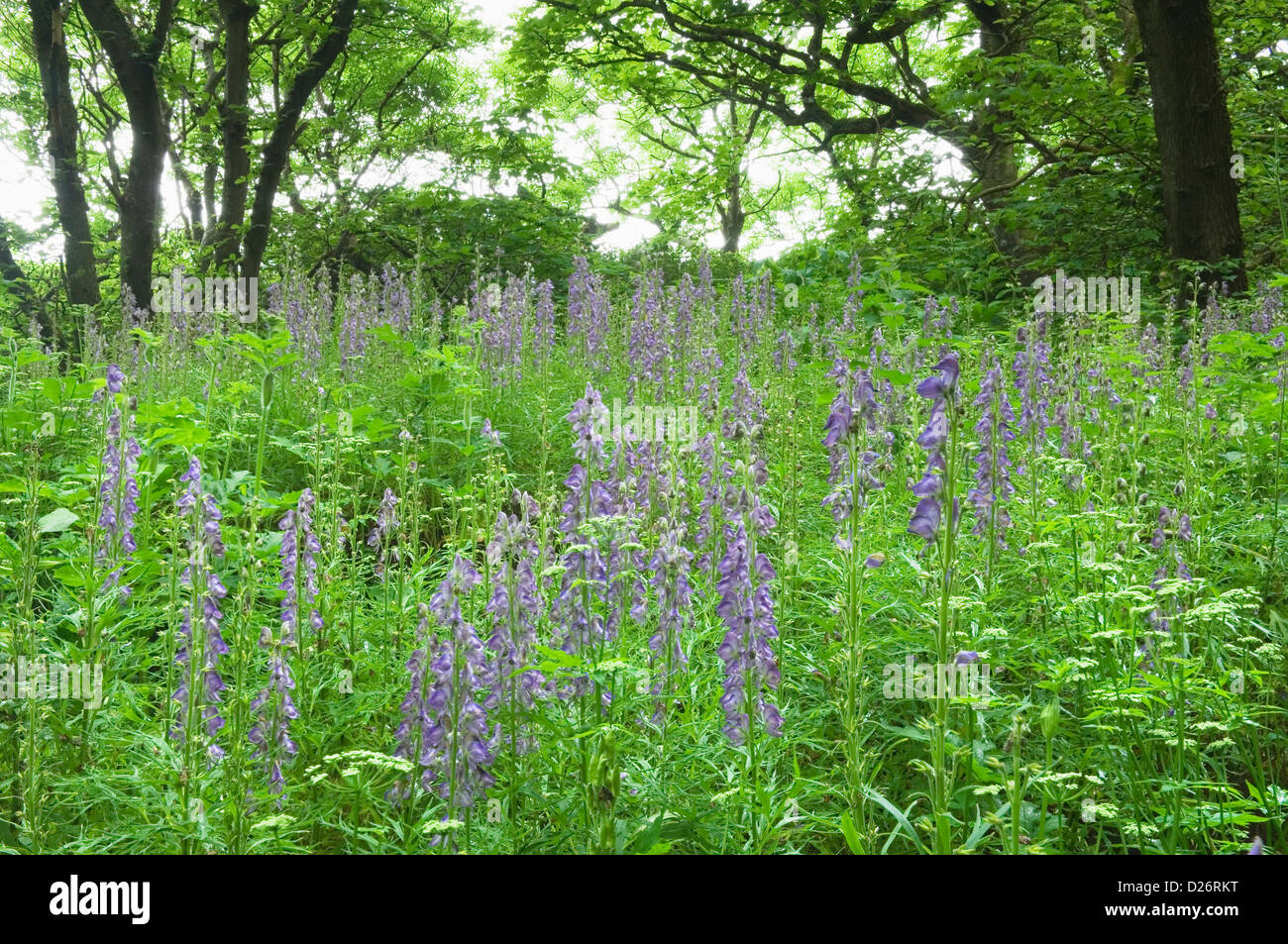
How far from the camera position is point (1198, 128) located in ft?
29.8

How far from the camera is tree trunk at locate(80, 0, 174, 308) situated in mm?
12414

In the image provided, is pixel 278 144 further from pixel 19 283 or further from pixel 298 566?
pixel 298 566

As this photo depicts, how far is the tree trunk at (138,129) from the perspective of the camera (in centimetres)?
1241

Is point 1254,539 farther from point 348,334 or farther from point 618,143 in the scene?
point 618,143

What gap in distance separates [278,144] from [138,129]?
7.61ft

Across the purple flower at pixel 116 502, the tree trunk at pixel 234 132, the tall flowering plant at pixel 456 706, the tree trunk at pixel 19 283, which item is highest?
the tree trunk at pixel 234 132

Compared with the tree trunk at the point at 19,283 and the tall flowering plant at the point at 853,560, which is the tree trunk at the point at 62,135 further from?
the tall flowering plant at the point at 853,560

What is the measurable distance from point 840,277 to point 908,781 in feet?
30.4

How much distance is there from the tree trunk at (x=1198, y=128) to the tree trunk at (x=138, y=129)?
1312 centimetres

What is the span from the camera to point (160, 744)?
2375mm

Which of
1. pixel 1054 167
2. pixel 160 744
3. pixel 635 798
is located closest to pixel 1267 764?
pixel 635 798

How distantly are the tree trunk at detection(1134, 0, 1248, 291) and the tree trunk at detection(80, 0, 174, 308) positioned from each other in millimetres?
13117

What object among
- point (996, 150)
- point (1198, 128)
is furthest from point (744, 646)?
point (996, 150)

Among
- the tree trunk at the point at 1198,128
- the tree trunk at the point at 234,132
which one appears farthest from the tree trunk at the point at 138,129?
the tree trunk at the point at 1198,128
